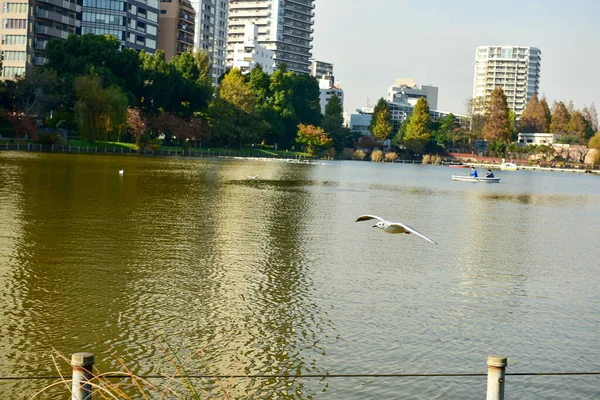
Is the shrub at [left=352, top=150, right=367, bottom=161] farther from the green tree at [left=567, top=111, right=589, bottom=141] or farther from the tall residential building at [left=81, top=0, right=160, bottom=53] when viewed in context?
the green tree at [left=567, top=111, right=589, bottom=141]

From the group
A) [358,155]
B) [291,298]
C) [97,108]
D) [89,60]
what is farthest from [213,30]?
[291,298]

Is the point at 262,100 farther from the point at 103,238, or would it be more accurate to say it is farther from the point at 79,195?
the point at 103,238

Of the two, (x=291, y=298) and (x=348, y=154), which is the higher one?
(x=348, y=154)

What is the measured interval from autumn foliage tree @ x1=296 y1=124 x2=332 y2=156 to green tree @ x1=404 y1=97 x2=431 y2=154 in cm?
2679

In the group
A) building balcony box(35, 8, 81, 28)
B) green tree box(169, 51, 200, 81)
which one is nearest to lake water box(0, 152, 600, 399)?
green tree box(169, 51, 200, 81)

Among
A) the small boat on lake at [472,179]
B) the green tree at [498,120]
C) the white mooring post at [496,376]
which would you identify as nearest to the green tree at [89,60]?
the small boat on lake at [472,179]

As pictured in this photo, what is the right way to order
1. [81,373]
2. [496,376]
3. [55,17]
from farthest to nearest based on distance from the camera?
1. [55,17]
2. [496,376]
3. [81,373]

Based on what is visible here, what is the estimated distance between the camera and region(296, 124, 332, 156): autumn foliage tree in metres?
130

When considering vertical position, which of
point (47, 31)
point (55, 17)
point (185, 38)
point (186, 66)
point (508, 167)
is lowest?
point (508, 167)

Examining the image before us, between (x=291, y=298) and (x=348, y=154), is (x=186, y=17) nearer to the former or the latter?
(x=348, y=154)

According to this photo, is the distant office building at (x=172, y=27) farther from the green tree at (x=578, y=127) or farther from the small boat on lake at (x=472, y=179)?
the green tree at (x=578, y=127)

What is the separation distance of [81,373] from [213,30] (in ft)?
582

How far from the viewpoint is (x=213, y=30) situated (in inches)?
6954

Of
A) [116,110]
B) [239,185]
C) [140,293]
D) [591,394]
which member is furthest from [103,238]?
[116,110]
